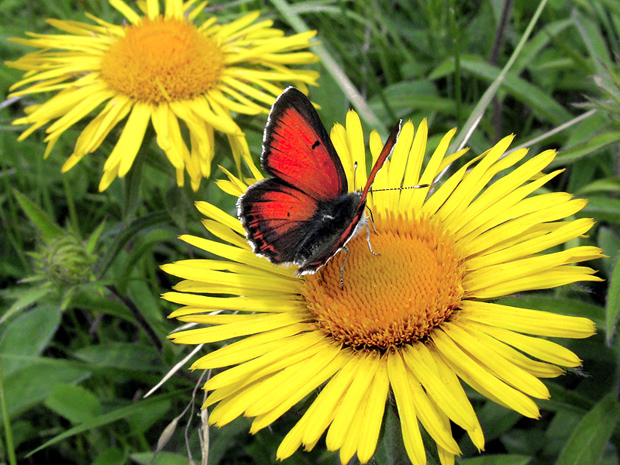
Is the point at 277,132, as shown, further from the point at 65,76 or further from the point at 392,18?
the point at 392,18

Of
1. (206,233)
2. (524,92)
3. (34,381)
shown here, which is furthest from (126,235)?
(524,92)

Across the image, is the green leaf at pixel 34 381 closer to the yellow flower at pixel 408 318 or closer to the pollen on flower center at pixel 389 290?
the yellow flower at pixel 408 318

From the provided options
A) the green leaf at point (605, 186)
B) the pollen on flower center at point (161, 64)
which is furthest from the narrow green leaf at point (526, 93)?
the pollen on flower center at point (161, 64)

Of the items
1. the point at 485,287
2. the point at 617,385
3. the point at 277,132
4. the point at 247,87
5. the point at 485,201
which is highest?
the point at 247,87

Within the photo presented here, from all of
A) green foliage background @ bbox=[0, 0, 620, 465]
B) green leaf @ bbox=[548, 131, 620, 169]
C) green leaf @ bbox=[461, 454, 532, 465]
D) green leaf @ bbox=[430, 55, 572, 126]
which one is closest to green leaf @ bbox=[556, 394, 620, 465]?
green foliage background @ bbox=[0, 0, 620, 465]

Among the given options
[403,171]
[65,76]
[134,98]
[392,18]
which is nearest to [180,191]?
[134,98]
